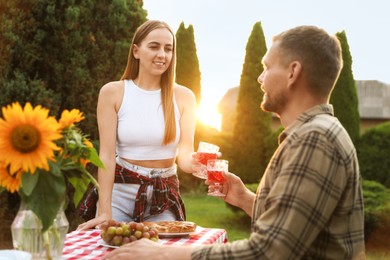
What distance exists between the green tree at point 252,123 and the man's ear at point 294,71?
1141cm

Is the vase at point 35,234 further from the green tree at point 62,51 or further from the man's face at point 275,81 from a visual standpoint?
the green tree at point 62,51

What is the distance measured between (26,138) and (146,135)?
1681 mm

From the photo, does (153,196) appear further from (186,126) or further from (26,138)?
(26,138)

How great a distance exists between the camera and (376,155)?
11867mm

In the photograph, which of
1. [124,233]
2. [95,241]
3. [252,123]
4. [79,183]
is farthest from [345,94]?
[79,183]

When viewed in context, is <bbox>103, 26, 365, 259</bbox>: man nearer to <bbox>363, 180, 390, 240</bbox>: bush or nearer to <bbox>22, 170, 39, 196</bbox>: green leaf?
<bbox>22, 170, 39, 196</bbox>: green leaf

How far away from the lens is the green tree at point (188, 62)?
1399 centimetres

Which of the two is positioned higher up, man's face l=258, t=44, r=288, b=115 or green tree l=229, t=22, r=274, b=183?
man's face l=258, t=44, r=288, b=115

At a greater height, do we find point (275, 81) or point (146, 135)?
point (275, 81)

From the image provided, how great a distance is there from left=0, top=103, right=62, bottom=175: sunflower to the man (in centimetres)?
55

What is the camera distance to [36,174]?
6.17ft

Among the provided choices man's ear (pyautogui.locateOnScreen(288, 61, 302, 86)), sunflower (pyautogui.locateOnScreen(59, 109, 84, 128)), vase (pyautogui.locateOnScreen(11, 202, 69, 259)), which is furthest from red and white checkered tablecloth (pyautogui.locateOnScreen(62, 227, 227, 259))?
man's ear (pyautogui.locateOnScreen(288, 61, 302, 86))

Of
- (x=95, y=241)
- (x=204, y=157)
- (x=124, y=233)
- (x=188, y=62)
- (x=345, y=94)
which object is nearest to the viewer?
(x=124, y=233)

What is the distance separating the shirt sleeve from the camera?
72.0 inches
